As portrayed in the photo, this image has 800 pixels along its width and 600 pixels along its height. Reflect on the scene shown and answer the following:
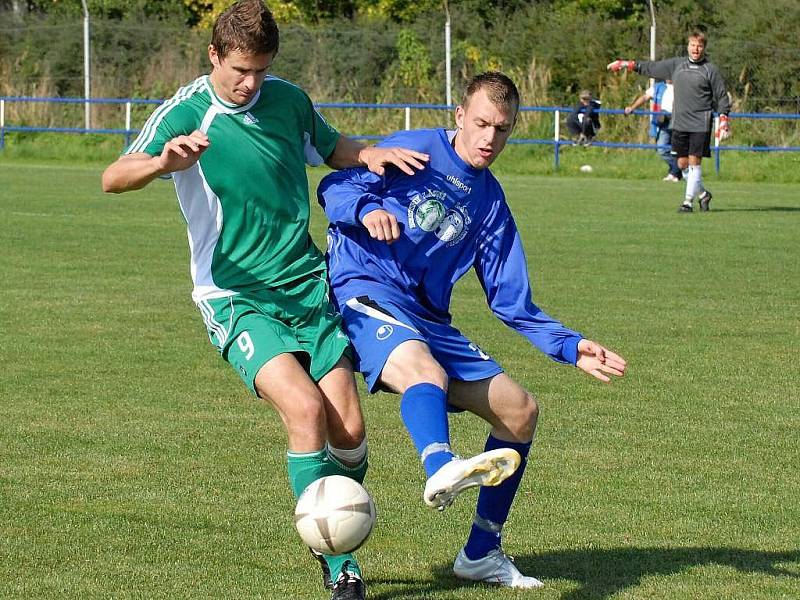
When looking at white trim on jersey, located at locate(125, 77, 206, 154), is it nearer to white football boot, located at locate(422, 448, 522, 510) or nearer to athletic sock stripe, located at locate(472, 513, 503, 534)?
white football boot, located at locate(422, 448, 522, 510)

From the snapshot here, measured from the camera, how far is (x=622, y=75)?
30.7 metres

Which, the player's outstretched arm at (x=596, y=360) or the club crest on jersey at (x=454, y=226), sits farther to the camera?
the club crest on jersey at (x=454, y=226)

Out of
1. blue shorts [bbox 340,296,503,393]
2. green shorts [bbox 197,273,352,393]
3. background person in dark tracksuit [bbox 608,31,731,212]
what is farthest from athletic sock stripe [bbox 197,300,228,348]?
background person in dark tracksuit [bbox 608,31,731,212]

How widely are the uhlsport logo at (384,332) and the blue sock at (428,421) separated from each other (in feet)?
0.76

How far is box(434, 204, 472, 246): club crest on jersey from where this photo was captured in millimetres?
4934

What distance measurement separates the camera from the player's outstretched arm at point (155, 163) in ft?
14.0

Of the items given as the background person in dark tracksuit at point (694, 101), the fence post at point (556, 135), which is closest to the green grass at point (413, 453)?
the background person in dark tracksuit at point (694, 101)

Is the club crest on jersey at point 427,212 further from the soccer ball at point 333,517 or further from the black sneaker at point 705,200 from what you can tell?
the black sneaker at point 705,200

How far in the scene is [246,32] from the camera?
4.47 metres

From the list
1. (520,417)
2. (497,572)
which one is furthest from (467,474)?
(497,572)

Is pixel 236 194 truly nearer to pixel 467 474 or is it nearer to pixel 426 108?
pixel 467 474

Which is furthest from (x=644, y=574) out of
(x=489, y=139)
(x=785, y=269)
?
(x=785, y=269)

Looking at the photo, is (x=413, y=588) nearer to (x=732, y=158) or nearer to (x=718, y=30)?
(x=732, y=158)

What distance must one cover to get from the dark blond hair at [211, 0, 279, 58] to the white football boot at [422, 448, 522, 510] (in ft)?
4.77
